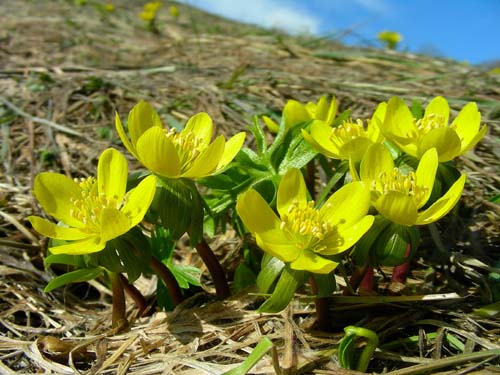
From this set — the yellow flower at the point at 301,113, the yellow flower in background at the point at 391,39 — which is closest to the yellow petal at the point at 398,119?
the yellow flower at the point at 301,113

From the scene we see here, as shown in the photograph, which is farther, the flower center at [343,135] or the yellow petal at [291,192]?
the flower center at [343,135]

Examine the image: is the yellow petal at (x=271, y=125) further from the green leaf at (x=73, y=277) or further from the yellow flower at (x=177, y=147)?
the green leaf at (x=73, y=277)

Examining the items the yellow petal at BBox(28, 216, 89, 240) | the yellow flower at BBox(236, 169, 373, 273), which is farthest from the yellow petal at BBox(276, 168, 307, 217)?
the yellow petal at BBox(28, 216, 89, 240)

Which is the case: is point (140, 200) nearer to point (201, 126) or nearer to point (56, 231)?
point (56, 231)

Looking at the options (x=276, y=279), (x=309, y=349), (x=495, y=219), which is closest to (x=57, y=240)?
(x=276, y=279)

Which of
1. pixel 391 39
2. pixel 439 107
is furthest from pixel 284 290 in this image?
pixel 391 39

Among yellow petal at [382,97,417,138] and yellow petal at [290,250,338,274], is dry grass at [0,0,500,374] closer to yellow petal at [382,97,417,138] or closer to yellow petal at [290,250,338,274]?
yellow petal at [290,250,338,274]
